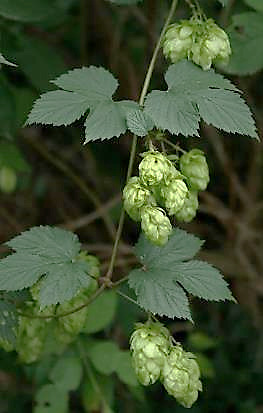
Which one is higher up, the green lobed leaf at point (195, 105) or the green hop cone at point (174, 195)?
the green lobed leaf at point (195, 105)

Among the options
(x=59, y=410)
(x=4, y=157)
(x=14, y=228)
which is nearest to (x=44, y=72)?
(x=4, y=157)

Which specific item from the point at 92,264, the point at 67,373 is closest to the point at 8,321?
the point at 92,264

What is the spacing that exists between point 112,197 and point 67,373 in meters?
1.23

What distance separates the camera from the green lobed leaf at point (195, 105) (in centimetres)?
179

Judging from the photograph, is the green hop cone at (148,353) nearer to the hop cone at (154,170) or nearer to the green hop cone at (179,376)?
the green hop cone at (179,376)

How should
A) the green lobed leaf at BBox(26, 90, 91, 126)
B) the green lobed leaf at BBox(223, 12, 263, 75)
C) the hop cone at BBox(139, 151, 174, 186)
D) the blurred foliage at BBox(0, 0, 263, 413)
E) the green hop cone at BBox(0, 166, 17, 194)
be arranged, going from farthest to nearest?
1. the green hop cone at BBox(0, 166, 17, 194)
2. the blurred foliage at BBox(0, 0, 263, 413)
3. the green lobed leaf at BBox(223, 12, 263, 75)
4. the green lobed leaf at BBox(26, 90, 91, 126)
5. the hop cone at BBox(139, 151, 174, 186)

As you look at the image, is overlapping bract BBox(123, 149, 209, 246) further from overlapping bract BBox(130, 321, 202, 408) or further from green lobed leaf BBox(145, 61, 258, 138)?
overlapping bract BBox(130, 321, 202, 408)

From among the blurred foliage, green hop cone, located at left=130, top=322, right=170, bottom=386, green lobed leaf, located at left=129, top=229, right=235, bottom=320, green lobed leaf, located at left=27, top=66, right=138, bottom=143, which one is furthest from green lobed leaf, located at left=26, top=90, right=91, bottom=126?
the blurred foliage

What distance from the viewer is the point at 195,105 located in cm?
186

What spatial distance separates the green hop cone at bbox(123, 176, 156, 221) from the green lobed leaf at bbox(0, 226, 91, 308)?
20 centimetres

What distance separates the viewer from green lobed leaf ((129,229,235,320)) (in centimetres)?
177

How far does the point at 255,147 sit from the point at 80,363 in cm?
148

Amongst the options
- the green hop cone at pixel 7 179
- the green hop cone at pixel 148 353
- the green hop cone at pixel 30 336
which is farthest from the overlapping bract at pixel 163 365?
the green hop cone at pixel 7 179

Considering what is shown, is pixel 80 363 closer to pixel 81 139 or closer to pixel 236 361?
pixel 236 361
